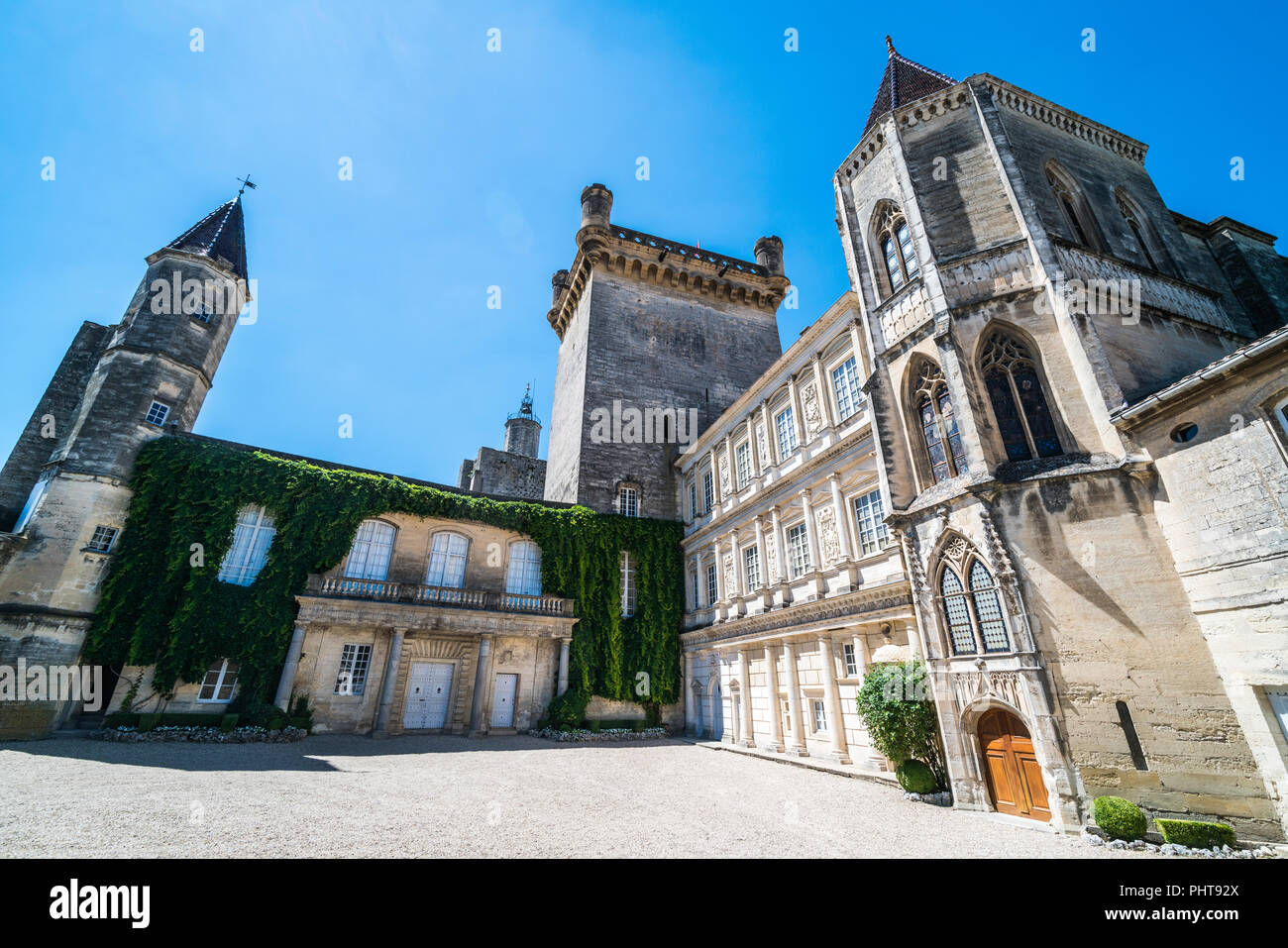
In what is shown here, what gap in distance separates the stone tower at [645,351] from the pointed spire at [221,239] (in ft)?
54.7

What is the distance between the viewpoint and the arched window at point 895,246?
46.8 ft

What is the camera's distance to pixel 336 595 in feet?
63.3

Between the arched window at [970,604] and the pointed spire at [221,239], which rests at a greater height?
the pointed spire at [221,239]

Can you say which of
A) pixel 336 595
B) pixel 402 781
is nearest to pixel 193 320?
pixel 336 595

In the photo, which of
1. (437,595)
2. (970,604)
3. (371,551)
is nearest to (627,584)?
(437,595)

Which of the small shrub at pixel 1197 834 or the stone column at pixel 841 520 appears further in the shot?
the stone column at pixel 841 520

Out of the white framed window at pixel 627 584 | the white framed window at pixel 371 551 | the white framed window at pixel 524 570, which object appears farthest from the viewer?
the white framed window at pixel 627 584

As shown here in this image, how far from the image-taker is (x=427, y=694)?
20469 millimetres

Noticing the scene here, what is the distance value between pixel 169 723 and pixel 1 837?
1227 centimetres

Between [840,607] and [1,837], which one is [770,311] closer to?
[840,607]

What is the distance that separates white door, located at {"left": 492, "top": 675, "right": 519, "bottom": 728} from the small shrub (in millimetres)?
19577

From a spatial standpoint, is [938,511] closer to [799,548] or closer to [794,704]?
[799,548]

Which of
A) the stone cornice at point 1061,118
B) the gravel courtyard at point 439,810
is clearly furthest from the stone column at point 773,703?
the stone cornice at point 1061,118

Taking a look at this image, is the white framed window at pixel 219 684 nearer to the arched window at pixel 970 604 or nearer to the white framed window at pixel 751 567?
the white framed window at pixel 751 567
